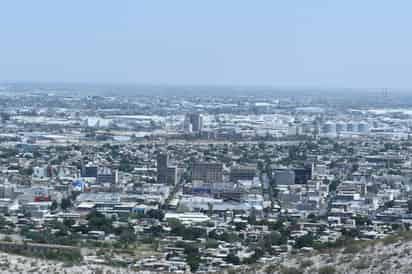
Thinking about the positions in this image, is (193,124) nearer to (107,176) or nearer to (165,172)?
(165,172)

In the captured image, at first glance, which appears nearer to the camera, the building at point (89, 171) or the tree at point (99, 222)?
the tree at point (99, 222)

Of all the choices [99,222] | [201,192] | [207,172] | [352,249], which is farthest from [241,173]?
[352,249]

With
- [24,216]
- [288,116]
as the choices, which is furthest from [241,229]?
[288,116]

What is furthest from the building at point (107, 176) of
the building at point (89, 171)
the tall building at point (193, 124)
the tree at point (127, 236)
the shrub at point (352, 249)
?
the shrub at point (352, 249)

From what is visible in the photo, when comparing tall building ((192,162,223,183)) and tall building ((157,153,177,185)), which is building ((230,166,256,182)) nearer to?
tall building ((192,162,223,183))

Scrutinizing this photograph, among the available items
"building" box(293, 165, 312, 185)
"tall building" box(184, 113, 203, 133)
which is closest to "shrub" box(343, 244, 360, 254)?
"building" box(293, 165, 312, 185)

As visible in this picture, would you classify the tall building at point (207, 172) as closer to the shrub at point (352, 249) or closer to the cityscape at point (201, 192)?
the cityscape at point (201, 192)
